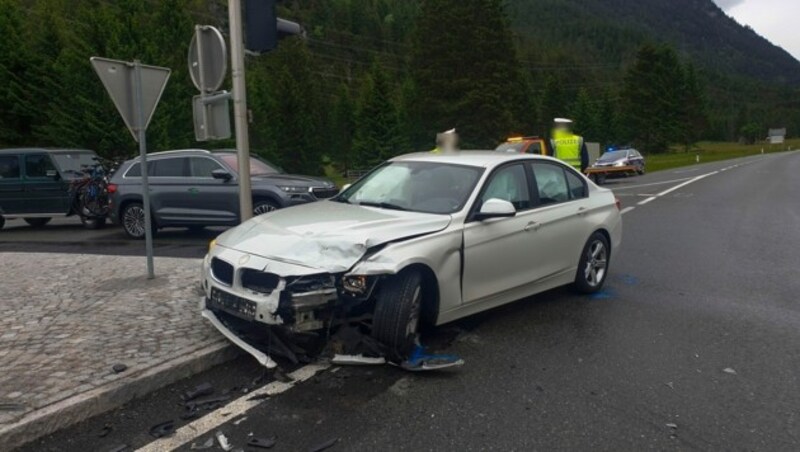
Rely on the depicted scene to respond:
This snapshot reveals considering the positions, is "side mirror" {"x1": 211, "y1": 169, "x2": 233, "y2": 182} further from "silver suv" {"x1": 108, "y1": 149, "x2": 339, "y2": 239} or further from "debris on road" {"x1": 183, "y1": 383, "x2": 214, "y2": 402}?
"debris on road" {"x1": 183, "y1": 383, "x2": 214, "y2": 402}

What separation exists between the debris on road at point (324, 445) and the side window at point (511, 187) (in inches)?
109

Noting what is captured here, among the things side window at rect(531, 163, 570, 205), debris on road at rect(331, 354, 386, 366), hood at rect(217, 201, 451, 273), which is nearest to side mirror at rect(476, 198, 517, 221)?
hood at rect(217, 201, 451, 273)

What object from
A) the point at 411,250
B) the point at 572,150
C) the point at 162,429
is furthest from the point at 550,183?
the point at 572,150

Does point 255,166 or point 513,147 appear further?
point 513,147

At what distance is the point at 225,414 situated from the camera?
149 inches

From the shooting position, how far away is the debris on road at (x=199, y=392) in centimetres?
407

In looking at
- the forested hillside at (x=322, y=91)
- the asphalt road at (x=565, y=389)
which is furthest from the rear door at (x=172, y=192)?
the asphalt road at (x=565, y=389)

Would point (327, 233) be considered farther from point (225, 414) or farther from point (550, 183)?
point (550, 183)

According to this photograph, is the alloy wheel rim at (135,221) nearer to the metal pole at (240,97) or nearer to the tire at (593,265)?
the metal pole at (240,97)

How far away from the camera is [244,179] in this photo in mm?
6840

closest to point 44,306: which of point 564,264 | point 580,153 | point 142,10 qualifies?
point 564,264

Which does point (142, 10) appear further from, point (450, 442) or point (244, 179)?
point (450, 442)

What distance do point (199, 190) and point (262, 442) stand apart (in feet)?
28.9

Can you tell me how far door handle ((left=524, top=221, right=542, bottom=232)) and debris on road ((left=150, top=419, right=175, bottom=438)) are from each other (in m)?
3.42
